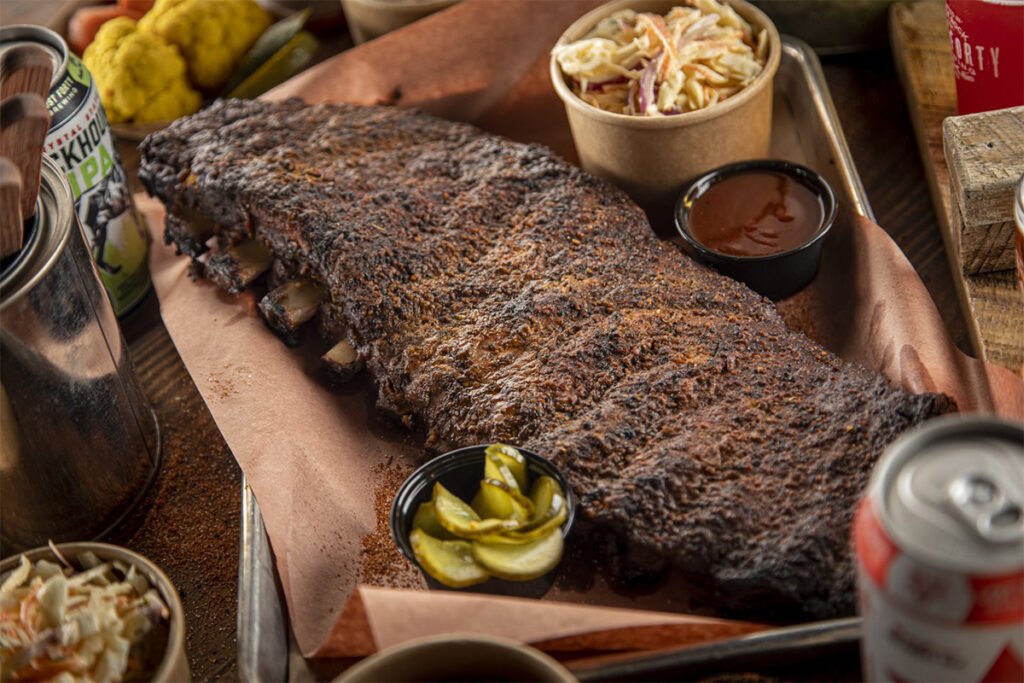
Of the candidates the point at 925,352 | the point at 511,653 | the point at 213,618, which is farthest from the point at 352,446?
the point at 925,352

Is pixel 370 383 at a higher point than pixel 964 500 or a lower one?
lower

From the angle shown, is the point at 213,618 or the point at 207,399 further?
the point at 207,399

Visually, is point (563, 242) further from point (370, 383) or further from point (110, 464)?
point (110, 464)

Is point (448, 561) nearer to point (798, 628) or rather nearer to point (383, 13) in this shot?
point (798, 628)

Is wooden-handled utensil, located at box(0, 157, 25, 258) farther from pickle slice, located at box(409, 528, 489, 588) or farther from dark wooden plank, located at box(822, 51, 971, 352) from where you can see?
dark wooden plank, located at box(822, 51, 971, 352)

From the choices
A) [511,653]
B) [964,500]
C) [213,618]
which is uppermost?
[964,500]

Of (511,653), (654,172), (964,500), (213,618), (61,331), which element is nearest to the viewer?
(964,500)

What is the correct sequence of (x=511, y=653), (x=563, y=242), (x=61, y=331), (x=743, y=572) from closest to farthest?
(x=511, y=653), (x=743, y=572), (x=61, y=331), (x=563, y=242)
